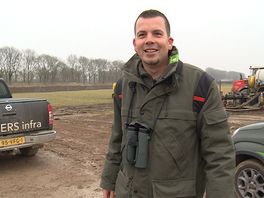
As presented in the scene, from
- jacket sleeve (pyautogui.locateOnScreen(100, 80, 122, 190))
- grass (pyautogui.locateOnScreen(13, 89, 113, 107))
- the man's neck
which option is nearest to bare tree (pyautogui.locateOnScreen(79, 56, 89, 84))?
grass (pyautogui.locateOnScreen(13, 89, 113, 107))

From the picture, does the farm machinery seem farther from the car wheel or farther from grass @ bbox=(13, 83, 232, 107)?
the car wheel

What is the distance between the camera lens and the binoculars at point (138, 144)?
2.27 meters

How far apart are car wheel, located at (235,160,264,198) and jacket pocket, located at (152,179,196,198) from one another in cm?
272

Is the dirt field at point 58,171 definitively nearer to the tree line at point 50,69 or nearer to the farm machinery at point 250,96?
the farm machinery at point 250,96

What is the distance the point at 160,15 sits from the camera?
7.70 feet

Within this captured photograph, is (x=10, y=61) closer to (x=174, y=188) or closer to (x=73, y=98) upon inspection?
(x=73, y=98)

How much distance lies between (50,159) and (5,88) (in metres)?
2.18

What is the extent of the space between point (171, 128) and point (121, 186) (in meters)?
0.57

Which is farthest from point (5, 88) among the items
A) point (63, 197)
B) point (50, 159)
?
point (63, 197)

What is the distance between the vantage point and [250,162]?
4816 mm

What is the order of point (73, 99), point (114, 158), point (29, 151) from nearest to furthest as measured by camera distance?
point (114, 158)
point (29, 151)
point (73, 99)

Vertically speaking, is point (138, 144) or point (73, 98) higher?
point (138, 144)

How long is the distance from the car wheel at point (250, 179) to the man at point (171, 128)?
8.55ft

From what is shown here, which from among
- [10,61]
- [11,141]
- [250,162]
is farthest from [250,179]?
[10,61]
